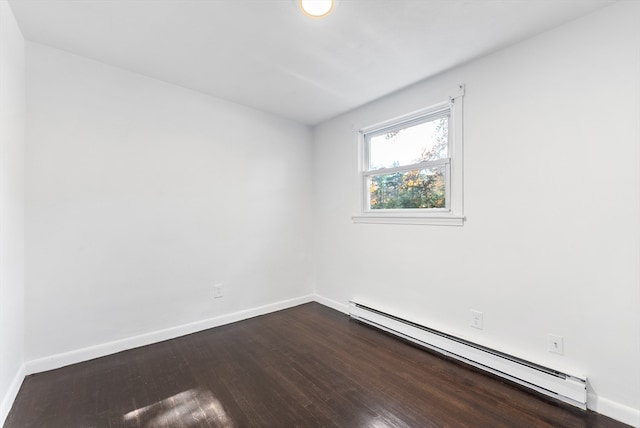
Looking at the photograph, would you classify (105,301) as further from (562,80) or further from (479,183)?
(562,80)

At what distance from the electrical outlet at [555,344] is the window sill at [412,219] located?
3.21ft

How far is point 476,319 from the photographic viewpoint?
2.28m

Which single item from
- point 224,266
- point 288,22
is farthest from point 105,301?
point 288,22

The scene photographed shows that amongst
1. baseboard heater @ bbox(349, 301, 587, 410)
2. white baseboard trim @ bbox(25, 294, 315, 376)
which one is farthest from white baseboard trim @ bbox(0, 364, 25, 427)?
baseboard heater @ bbox(349, 301, 587, 410)

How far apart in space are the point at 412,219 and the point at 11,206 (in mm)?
3078

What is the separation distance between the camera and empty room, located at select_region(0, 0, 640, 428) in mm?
1692

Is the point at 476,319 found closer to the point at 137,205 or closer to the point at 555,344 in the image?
the point at 555,344

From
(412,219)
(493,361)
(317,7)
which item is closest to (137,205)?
(317,7)

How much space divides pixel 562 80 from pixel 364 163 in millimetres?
1865

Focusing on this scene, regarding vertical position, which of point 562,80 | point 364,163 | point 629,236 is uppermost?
point 562,80

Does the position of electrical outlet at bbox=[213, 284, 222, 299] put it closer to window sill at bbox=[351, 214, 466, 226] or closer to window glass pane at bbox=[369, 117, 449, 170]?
window sill at bbox=[351, 214, 466, 226]

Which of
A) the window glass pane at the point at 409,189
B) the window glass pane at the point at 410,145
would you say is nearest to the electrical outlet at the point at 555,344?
the window glass pane at the point at 409,189

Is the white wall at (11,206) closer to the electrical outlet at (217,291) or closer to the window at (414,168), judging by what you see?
the electrical outlet at (217,291)

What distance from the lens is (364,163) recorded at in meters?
3.34
